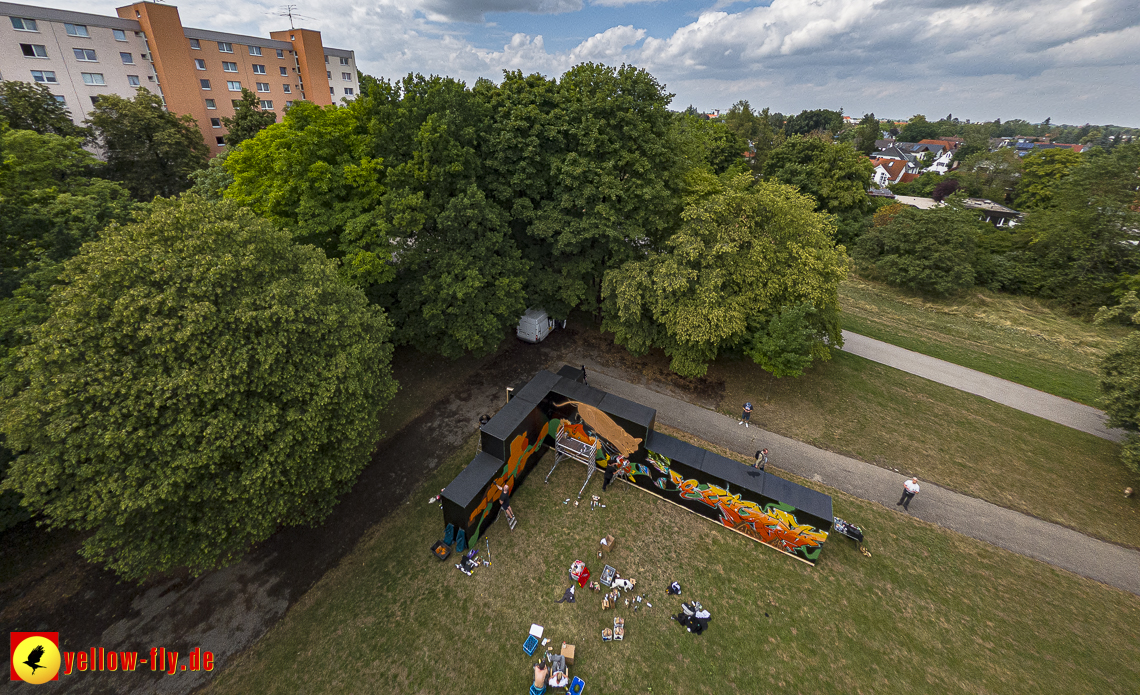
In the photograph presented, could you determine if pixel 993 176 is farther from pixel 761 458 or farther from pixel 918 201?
pixel 761 458

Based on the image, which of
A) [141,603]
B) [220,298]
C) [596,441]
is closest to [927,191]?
[596,441]

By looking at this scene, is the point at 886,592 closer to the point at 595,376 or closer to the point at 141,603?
the point at 595,376

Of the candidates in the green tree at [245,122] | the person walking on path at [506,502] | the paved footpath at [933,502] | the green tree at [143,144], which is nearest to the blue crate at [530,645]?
the person walking on path at [506,502]

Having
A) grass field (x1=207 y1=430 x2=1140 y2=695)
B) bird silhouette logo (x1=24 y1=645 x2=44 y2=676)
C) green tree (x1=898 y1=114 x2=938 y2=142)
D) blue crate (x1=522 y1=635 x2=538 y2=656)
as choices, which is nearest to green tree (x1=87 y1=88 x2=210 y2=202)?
bird silhouette logo (x1=24 y1=645 x2=44 y2=676)

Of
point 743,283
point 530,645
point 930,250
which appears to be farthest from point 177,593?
point 930,250

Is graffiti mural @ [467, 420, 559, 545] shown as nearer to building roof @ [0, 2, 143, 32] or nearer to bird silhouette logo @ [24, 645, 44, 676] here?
bird silhouette logo @ [24, 645, 44, 676]

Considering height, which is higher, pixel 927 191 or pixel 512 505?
pixel 927 191
